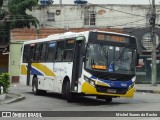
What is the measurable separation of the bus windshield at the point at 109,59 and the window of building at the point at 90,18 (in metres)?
30.2

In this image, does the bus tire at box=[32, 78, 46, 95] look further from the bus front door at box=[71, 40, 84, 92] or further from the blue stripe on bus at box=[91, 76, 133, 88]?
the blue stripe on bus at box=[91, 76, 133, 88]

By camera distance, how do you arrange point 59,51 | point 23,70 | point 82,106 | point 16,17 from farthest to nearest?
point 16,17 < point 23,70 < point 59,51 < point 82,106

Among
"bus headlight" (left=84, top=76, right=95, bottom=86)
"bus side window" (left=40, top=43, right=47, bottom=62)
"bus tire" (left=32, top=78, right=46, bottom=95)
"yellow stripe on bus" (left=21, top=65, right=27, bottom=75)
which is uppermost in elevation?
"bus side window" (left=40, top=43, right=47, bottom=62)

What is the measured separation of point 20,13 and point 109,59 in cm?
3088

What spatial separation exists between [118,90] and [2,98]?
17.7 ft

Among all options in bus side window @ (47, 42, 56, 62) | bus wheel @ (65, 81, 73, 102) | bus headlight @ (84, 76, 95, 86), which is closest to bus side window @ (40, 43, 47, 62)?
bus side window @ (47, 42, 56, 62)

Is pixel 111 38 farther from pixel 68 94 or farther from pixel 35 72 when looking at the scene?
pixel 35 72

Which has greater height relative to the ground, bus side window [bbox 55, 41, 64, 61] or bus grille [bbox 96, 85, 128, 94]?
bus side window [bbox 55, 41, 64, 61]

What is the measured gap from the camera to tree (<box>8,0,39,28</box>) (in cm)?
4920

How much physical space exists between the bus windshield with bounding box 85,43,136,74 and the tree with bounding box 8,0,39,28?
29618mm

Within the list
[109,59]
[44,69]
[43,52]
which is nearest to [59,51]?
[44,69]

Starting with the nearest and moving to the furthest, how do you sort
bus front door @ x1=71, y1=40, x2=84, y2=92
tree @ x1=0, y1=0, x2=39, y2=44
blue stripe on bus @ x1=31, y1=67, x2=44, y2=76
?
bus front door @ x1=71, y1=40, x2=84, y2=92 → blue stripe on bus @ x1=31, y1=67, x2=44, y2=76 → tree @ x1=0, y1=0, x2=39, y2=44

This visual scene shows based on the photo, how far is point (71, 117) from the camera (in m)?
15.5

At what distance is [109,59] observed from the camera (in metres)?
20.1
